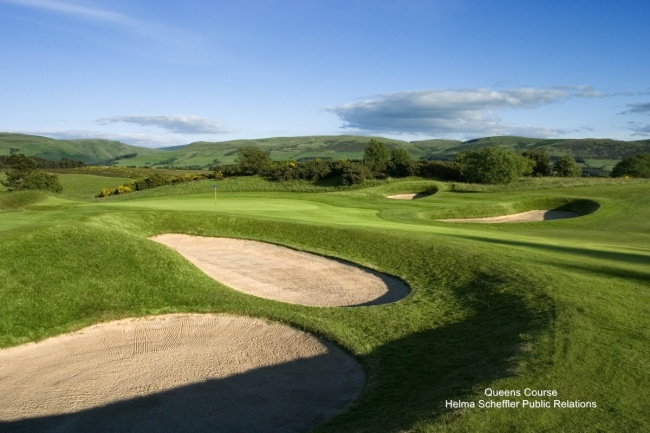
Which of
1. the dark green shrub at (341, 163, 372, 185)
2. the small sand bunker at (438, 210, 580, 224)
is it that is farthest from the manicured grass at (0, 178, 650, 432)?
the dark green shrub at (341, 163, 372, 185)

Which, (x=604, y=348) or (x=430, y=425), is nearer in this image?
(x=430, y=425)

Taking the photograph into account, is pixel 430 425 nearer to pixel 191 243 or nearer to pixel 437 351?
pixel 437 351

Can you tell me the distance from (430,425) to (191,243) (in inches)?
787

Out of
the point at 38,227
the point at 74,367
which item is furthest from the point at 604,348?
the point at 38,227

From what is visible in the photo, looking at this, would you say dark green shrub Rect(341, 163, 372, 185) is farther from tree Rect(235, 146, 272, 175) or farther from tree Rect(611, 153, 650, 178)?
tree Rect(611, 153, 650, 178)

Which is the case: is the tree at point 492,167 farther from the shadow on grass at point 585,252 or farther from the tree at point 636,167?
the shadow on grass at point 585,252

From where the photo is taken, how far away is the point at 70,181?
319 feet

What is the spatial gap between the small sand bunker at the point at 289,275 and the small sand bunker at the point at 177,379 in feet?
11.4

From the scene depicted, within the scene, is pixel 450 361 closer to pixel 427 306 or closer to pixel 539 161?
pixel 427 306

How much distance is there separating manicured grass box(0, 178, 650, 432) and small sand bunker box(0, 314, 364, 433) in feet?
2.38

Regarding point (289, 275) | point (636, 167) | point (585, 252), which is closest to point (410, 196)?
point (585, 252)

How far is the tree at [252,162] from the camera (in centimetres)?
7037

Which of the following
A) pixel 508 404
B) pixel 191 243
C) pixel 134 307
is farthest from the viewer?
pixel 191 243

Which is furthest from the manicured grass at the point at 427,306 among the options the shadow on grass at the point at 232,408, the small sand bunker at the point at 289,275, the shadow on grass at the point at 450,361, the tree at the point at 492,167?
the tree at the point at 492,167
